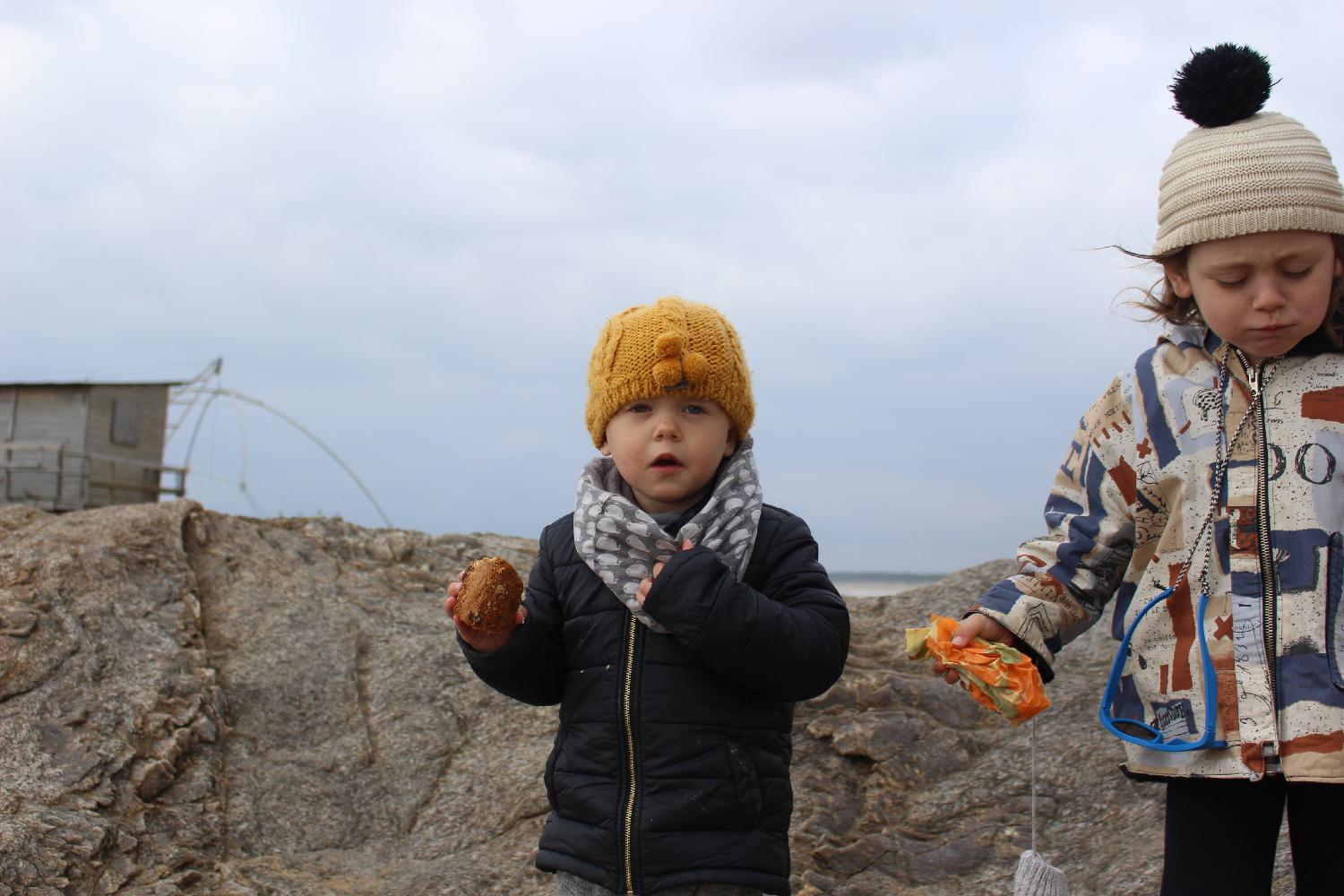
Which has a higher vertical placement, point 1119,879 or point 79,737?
point 79,737

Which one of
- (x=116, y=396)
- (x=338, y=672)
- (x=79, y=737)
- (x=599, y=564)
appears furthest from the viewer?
(x=116, y=396)

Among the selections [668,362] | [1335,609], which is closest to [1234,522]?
[1335,609]

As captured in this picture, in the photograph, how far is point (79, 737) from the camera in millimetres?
3990

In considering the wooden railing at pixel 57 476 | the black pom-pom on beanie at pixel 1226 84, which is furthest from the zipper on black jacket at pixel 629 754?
the wooden railing at pixel 57 476

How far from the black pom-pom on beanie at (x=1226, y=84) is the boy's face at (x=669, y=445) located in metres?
1.34

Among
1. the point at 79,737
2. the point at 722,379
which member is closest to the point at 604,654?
the point at 722,379

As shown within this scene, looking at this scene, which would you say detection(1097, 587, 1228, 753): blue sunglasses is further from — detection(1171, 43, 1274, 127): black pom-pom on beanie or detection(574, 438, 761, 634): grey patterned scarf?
detection(1171, 43, 1274, 127): black pom-pom on beanie

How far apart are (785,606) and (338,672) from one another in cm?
264

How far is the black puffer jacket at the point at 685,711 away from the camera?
269 centimetres

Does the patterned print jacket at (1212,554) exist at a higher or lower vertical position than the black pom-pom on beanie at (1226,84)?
lower

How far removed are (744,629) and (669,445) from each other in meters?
0.54

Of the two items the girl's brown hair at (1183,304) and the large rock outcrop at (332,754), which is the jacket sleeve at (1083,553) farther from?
the large rock outcrop at (332,754)

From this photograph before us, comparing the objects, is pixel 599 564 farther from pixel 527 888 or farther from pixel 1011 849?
pixel 1011 849

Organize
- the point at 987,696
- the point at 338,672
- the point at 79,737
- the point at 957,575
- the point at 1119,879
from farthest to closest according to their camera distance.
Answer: the point at 957,575, the point at 338,672, the point at 79,737, the point at 1119,879, the point at 987,696
